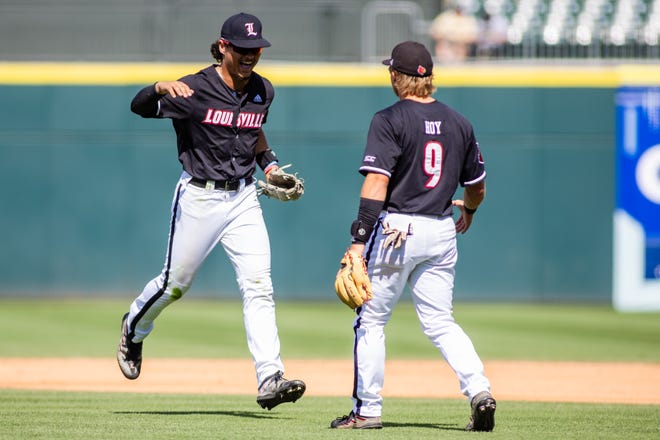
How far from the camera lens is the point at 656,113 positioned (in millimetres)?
15156

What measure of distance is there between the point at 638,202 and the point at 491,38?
3201mm

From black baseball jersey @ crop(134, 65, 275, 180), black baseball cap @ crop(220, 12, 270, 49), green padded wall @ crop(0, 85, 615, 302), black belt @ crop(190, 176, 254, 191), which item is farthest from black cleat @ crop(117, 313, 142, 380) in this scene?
green padded wall @ crop(0, 85, 615, 302)

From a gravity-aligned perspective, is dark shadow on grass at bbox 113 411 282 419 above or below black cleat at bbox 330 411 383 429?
below

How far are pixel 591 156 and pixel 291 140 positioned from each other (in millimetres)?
4139

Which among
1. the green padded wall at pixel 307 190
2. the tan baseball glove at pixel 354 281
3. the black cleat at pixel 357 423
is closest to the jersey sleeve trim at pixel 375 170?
the tan baseball glove at pixel 354 281

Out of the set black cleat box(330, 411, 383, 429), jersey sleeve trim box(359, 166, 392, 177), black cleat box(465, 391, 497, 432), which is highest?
jersey sleeve trim box(359, 166, 392, 177)

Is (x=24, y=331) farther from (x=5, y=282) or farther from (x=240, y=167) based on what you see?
(x=240, y=167)

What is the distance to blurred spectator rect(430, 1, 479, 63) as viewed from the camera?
1617 cm

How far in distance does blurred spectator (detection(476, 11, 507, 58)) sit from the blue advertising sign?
1935mm

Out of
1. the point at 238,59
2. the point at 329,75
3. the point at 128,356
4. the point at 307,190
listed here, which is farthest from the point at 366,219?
the point at 329,75

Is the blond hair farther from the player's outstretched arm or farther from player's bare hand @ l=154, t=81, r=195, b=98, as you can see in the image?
player's bare hand @ l=154, t=81, r=195, b=98

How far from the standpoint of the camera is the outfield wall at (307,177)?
15.5 m

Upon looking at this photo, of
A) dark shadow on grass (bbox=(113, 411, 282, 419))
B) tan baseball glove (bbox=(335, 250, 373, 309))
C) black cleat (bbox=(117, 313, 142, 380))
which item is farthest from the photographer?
black cleat (bbox=(117, 313, 142, 380))

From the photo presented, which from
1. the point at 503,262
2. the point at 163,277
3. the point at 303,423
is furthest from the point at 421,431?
the point at 503,262
